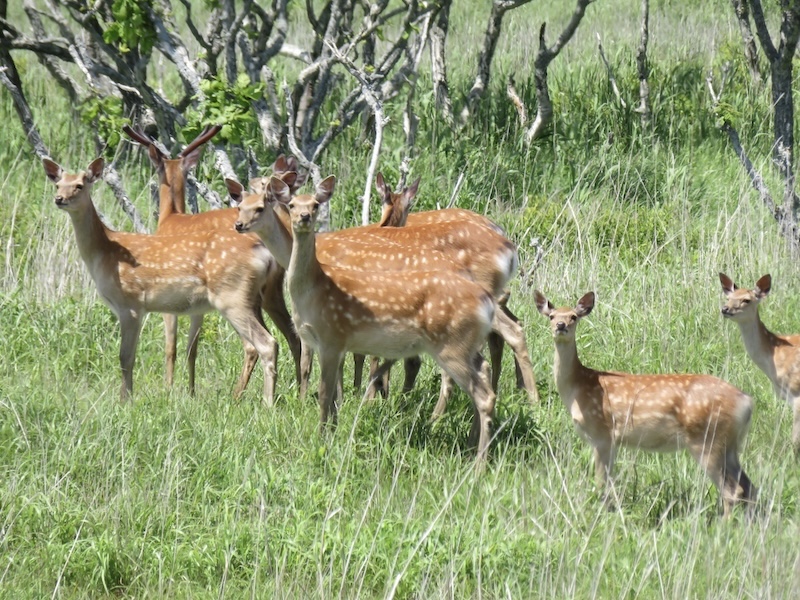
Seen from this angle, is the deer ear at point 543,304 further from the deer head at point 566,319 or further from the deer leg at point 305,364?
the deer leg at point 305,364

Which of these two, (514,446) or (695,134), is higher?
(695,134)

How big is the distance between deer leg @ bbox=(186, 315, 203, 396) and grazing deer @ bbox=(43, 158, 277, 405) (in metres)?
0.21

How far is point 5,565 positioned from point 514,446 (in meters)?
2.46

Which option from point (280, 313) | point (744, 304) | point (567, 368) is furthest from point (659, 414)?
point (280, 313)

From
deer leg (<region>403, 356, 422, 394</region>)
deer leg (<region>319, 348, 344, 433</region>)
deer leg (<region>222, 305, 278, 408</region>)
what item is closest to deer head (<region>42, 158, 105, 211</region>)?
deer leg (<region>222, 305, 278, 408</region>)

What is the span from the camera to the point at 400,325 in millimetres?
6199

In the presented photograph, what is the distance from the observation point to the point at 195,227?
7.79m

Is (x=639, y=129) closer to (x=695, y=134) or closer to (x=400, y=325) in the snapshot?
(x=695, y=134)

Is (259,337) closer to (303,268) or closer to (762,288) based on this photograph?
(303,268)

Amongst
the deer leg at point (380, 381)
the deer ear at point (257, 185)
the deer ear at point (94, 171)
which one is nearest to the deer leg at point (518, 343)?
the deer leg at point (380, 381)

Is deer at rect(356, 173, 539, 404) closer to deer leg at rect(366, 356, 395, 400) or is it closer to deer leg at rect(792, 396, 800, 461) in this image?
deer leg at rect(366, 356, 395, 400)

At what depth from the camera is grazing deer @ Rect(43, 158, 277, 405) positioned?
7227 mm

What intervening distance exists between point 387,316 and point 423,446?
67cm

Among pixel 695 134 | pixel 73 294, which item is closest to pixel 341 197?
pixel 73 294
